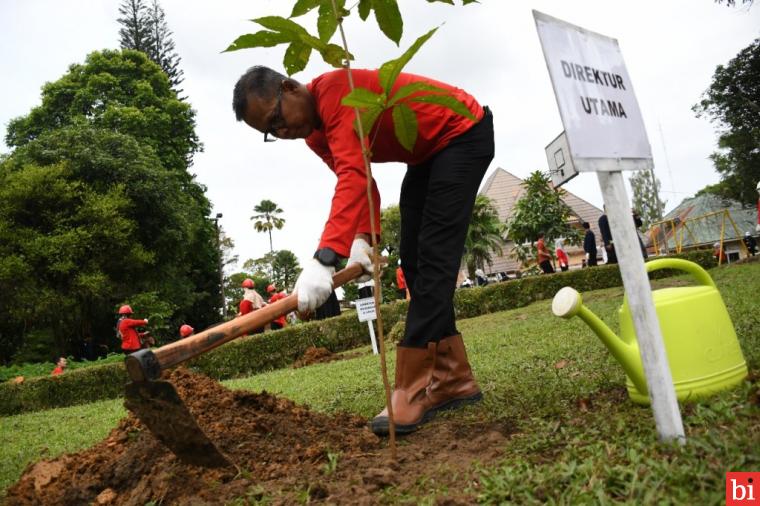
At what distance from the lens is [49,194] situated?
20500mm

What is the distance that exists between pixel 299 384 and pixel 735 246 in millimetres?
50240

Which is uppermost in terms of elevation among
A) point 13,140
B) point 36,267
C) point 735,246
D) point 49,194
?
point 13,140

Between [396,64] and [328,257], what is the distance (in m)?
0.77

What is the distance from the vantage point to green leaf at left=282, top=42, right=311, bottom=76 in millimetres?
1968

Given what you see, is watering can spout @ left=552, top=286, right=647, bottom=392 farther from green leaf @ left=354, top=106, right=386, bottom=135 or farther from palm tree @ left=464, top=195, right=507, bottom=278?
palm tree @ left=464, top=195, right=507, bottom=278

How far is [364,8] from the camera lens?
194 cm

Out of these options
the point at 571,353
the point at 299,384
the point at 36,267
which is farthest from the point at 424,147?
the point at 36,267

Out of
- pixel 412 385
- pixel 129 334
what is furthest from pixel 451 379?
pixel 129 334

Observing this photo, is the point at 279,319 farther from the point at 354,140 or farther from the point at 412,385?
the point at 354,140

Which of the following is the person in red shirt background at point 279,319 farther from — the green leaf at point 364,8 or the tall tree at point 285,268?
the tall tree at point 285,268

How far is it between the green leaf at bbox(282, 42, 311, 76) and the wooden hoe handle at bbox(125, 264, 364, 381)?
0.83 m

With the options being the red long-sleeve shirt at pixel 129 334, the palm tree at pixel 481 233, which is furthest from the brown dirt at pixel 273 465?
the palm tree at pixel 481 233

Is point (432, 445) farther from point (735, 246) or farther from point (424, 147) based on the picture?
point (735, 246)

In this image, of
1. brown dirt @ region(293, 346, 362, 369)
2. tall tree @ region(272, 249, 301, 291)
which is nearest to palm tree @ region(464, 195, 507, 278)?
brown dirt @ region(293, 346, 362, 369)
